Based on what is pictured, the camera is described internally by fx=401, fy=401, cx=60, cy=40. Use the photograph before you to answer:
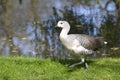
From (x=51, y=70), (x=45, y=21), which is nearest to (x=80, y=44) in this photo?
(x=51, y=70)

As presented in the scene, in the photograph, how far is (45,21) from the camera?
16.1 metres

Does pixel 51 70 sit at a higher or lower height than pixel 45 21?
higher

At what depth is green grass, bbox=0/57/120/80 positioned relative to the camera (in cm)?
698

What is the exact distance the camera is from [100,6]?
1923 cm

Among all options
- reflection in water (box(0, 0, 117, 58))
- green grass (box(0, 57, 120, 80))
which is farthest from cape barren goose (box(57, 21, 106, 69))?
reflection in water (box(0, 0, 117, 58))

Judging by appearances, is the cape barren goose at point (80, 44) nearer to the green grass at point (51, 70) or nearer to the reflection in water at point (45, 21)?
the green grass at point (51, 70)

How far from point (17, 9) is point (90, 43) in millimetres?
12252

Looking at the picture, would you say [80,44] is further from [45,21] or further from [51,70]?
[45,21]

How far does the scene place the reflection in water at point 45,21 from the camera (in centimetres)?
1165

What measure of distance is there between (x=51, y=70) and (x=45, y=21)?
872 centimetres

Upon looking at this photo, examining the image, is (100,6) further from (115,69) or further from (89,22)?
(115,69)

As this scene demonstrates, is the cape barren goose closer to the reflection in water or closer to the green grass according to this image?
the green grass

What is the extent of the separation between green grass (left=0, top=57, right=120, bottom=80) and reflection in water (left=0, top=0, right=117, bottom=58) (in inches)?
102

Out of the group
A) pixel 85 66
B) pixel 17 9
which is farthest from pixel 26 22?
pixel 85 66
